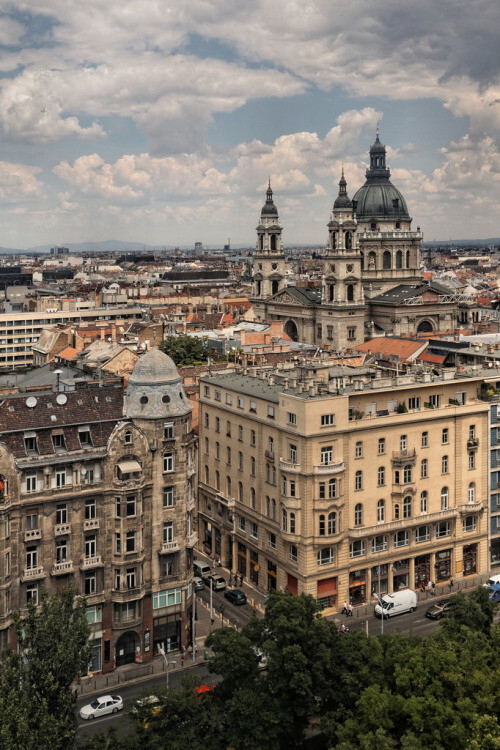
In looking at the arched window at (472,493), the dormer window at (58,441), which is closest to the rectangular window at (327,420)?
the arched window at (472,493)

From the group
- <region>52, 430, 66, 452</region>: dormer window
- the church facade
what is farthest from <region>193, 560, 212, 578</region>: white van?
the church facade

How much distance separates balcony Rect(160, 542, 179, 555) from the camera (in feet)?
196

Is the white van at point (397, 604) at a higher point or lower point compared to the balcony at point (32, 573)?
lower

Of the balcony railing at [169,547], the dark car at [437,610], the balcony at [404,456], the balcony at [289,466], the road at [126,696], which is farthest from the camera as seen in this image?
the balcony at [404,456]

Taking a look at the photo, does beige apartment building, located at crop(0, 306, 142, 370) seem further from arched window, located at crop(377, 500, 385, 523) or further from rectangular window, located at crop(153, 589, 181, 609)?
rectangular window, located at crop(153, 589, 181, 609)

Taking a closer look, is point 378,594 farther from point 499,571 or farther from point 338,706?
point 338,706

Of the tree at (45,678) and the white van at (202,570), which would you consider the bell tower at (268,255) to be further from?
the tree at (45,678)

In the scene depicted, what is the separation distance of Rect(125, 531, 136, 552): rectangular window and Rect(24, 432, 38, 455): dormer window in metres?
9.02

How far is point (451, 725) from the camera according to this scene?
127 feet

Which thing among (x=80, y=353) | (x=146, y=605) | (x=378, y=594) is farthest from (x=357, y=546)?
(x=80, y=353)

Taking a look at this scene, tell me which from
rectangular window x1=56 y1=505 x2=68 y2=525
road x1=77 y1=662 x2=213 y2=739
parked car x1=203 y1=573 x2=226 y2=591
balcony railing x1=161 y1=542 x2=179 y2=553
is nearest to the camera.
Result: road x1=77 y1=662 x2=213 y2=739

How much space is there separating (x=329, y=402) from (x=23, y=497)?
992 inches

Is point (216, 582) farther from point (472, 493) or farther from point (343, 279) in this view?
point (343, 279)

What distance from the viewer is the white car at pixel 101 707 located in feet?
172
